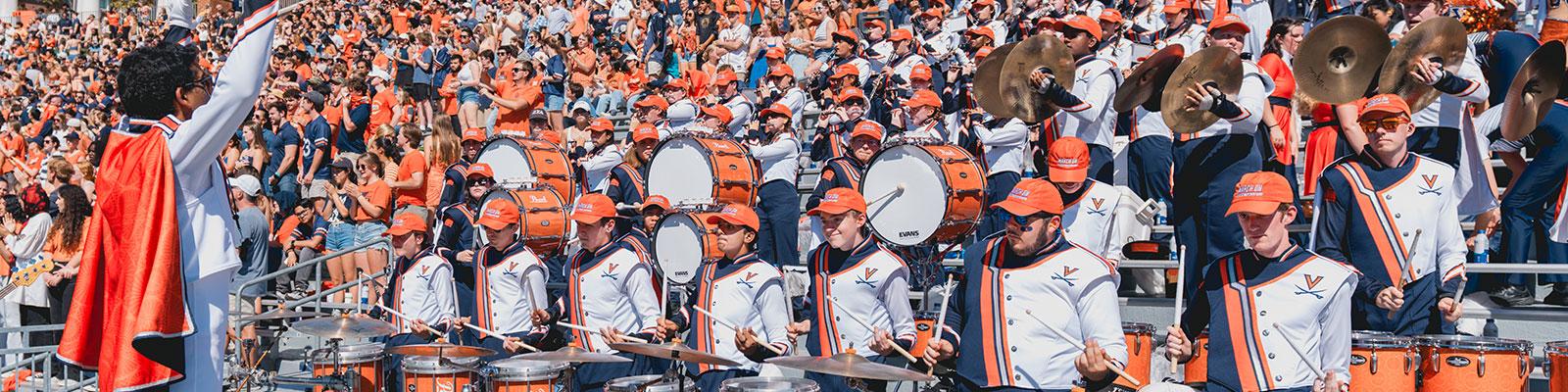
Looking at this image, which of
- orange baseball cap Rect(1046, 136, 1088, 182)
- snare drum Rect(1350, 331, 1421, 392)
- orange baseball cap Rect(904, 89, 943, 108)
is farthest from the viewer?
orange baseball cap Rect(904, 89, 943, 108)

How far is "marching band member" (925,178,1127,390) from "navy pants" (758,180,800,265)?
5187 mm

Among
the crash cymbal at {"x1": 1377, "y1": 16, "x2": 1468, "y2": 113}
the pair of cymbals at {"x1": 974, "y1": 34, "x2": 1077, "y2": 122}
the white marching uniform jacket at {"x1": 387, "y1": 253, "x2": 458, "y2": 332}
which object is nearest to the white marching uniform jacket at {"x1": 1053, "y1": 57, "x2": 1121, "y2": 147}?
the pair of cymbals at {"x1": 974, "y1": 34, "x2": 1077, "y2": 122}

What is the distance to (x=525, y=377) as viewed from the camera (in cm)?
857

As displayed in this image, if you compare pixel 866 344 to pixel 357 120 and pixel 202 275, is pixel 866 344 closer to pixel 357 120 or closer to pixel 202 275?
pixel 202 275

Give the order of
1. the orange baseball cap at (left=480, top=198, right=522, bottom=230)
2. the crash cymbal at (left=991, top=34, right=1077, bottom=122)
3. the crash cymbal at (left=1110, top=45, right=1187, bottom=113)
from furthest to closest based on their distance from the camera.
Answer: the orange baseball cap at (left=480, top=198, right=522, bottom=230) → the crash cymbal at (left=991, top=34, right=1077, bottom=122) → the crash cymbal at (left=1110, top=45, right=1187, bottom=113)

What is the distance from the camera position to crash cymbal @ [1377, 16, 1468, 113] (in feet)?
24.1

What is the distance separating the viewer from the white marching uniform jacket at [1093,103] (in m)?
9.08

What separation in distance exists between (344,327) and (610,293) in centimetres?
157

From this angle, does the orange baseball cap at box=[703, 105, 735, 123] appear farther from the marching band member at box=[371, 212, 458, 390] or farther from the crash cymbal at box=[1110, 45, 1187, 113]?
the crash cymbal at box=[1110, 45, 1187, 113]

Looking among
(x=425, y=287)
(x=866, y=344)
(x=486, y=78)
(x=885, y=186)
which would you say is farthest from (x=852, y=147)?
(x=486, y=78)

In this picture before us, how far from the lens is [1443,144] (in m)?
7.45

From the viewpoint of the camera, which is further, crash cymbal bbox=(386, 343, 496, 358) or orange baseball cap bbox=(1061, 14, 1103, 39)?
orange baseball cap bbox=(1061, 14, 1103, 39)

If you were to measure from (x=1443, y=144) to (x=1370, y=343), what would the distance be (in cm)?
189

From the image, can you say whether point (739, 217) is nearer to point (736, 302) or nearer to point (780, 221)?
point (736, 302)
